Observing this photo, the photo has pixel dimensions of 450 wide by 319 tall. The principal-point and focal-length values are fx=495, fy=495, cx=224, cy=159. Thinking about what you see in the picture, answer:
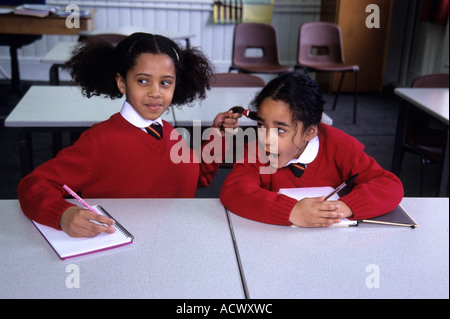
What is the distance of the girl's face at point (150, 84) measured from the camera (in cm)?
142

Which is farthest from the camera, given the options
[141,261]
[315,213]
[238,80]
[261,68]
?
[261,68]

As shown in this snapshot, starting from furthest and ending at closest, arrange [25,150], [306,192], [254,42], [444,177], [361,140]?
[254,42], [361,140], [444,177], [25,150], [306,192]

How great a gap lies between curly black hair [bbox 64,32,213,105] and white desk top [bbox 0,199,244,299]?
1.50ft

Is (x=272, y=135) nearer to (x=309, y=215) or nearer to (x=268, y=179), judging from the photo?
(x=268, y=179)

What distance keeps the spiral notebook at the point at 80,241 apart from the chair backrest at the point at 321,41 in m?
3.50

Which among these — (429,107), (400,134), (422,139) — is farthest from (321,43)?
(429,107)

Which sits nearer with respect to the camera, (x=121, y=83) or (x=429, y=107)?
(x=121, y=83)

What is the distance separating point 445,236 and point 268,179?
1.59 feet

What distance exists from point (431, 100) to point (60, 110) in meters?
1.80

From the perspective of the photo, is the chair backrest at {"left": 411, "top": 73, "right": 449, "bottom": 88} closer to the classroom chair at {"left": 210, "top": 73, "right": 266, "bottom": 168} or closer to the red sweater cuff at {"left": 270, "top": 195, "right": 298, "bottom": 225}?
the classroom chair at {"left": 210, "top": 73, "right": 266, "bottom": 168}

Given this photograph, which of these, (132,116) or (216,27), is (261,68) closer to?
(216,27)

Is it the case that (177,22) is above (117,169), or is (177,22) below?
above

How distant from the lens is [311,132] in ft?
4.55

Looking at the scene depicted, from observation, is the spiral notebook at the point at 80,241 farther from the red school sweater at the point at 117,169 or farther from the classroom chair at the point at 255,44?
the classroom chair at the point at 255,44
